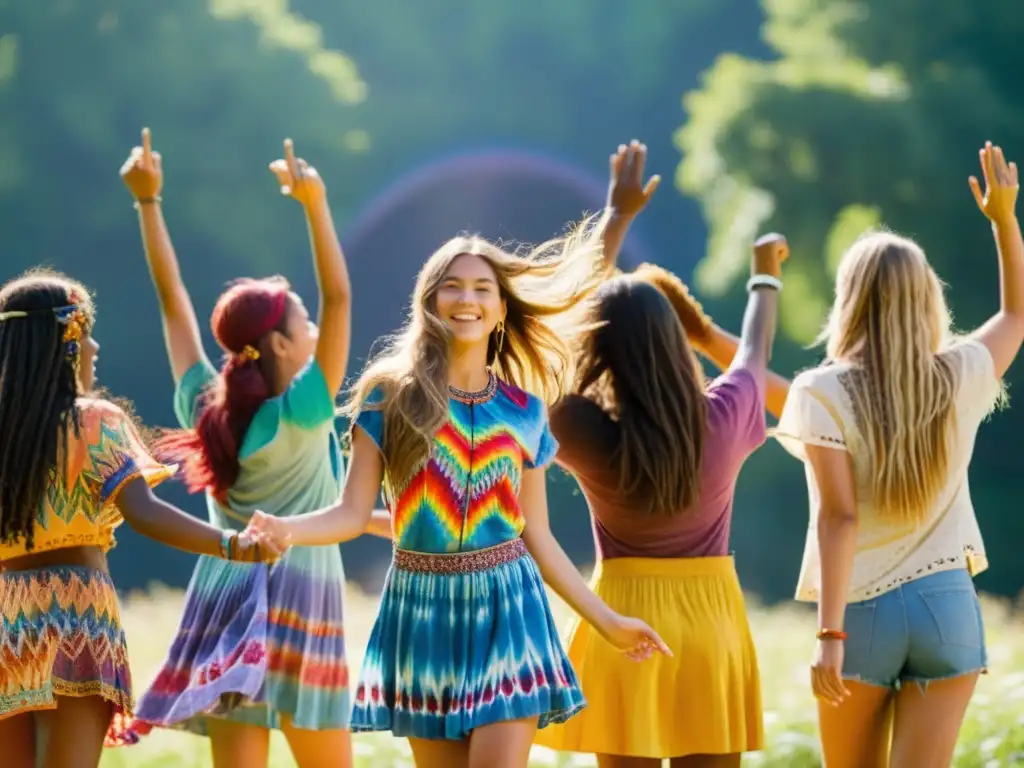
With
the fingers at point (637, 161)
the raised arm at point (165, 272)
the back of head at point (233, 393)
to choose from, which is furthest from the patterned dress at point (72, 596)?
the fingers at point (637, 161)

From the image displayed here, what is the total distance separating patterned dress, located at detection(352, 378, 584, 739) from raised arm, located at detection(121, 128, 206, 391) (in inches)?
45.1

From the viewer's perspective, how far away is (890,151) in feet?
50.1

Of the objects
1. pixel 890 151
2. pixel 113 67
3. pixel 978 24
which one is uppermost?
pixel 113 67

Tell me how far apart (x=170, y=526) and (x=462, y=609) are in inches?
29.9

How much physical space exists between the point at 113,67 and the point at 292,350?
52.3ft

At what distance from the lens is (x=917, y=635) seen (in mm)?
3936

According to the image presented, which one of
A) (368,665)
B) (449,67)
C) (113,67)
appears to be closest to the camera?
(368,665)

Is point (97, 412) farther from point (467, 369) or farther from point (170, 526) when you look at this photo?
point (467, 369)

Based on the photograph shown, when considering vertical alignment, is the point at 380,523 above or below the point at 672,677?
above

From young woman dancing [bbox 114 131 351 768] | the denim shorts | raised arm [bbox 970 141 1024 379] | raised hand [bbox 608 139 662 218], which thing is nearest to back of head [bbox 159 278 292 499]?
young woman dancing [bbox 114 131 351 768]

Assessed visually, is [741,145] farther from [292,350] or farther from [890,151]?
[292,350]

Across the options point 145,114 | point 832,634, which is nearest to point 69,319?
point 832,634

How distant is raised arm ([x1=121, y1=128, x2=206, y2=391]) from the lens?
4656 millimetres

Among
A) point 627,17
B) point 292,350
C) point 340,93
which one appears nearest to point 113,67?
point 340,93
